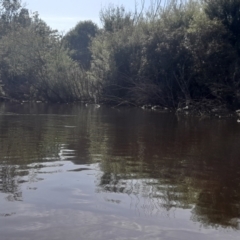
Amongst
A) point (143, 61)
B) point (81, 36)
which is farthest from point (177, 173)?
point (81, 36)

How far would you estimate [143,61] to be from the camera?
116 ft

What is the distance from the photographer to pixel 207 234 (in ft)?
19.3

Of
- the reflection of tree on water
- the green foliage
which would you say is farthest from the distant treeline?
the green foliage

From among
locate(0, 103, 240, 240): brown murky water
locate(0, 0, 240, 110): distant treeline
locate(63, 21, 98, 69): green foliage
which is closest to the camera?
locate(0, 103, 240, 240): brown murky water

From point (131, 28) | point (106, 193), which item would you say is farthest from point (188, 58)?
point (106, 193)

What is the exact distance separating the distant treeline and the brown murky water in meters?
16.1

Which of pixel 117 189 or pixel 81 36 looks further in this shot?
pixel 81 36

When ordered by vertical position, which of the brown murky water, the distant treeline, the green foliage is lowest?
the brown murky water

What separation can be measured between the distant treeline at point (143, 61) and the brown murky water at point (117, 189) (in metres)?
16.1

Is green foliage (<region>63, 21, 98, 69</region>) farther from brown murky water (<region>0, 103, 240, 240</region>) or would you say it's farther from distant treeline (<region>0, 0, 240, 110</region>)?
brown murky water (<region>0, 103, 240, 240</region>)

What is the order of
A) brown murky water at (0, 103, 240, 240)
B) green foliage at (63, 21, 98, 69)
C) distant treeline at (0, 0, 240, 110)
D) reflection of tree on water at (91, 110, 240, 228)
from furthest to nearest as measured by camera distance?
green foliage at (63, 21, 98, 69) < distant treeline at (0, 0, 240, 110) < reflection of tree on water at (91, 110, 240, 228) < brown murky water at (0, 103, 240, 240)

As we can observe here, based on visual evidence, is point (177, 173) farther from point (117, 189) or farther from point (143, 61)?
point (143, 61)

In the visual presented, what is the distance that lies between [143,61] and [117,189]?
2791cm

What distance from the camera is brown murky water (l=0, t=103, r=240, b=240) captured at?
599cm
